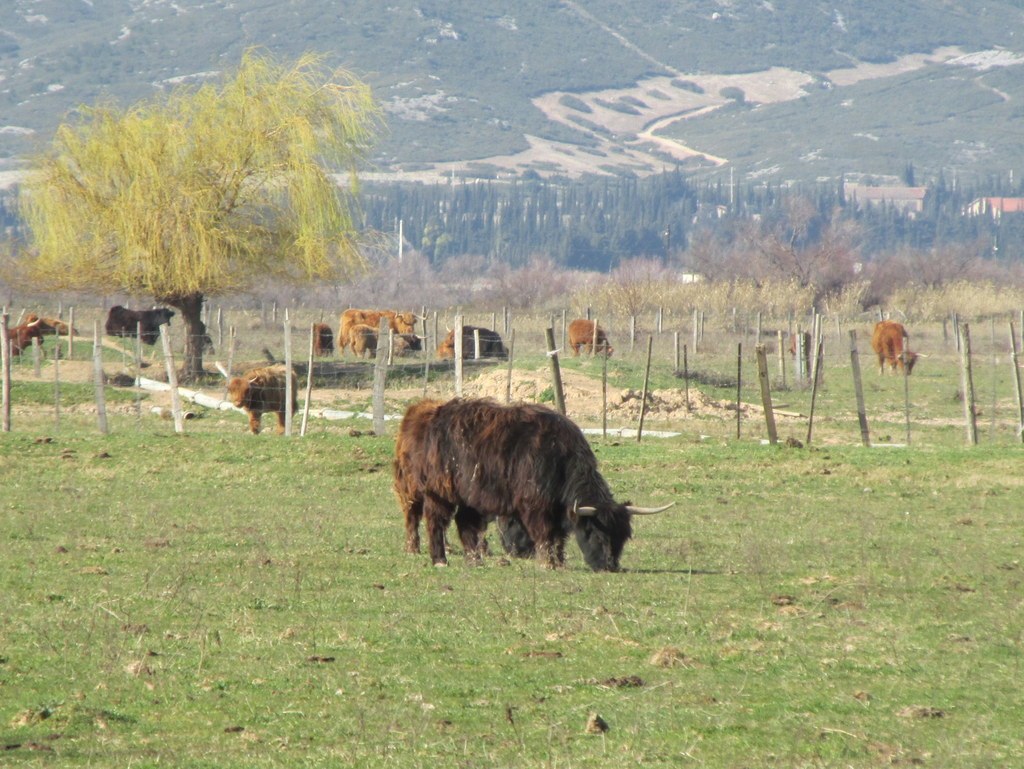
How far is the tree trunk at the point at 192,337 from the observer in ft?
103

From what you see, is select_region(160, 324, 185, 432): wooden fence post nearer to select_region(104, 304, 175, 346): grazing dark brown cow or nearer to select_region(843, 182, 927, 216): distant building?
select_region(104, 304, 175, 346): grazing dark brown cow

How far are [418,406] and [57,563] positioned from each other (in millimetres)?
3106

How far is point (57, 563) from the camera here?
429 inches

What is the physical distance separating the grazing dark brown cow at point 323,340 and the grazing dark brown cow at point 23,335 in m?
7.24

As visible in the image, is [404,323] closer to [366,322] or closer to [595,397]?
[366,322]

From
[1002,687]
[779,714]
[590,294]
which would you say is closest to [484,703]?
[779,714]

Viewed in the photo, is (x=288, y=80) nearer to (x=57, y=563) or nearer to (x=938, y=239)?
(x=57, y=563)

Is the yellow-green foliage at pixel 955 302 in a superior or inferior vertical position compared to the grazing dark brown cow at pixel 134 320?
superior

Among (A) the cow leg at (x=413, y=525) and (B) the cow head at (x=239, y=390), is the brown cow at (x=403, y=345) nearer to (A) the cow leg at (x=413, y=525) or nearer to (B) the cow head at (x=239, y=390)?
(B) the cow head at (x=239, y=390)

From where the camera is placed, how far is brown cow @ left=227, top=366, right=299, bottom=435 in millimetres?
22391

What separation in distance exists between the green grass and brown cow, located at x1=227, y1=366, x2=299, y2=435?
697cm

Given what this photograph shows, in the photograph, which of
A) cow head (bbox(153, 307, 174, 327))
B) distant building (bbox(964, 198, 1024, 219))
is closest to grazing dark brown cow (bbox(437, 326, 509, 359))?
cow head (bbox(153, 307, 174, 327))

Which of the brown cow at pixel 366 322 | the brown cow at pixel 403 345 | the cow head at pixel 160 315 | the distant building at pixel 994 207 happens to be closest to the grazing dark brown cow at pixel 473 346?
the brown cow at pixel 403 345

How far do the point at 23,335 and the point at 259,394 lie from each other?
52.3 ft
